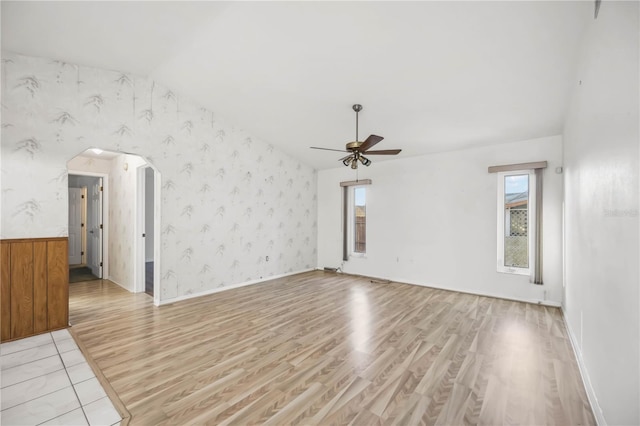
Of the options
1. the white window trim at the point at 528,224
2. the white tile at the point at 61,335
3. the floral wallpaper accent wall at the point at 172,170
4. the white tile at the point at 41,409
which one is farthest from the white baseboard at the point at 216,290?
the white window trim at the point at 528,224

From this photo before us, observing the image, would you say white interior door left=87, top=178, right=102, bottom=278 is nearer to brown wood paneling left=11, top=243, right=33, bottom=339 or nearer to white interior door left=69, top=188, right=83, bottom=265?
white interior door left=69, top=188, right=83, bottom=265

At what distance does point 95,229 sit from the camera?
6.32 meters

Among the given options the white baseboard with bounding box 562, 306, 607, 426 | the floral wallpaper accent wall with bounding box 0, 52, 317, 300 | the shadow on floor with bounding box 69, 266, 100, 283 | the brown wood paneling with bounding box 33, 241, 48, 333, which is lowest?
the shadow on floor with bounding box 69, 266, 100, 283

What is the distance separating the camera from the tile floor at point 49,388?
1829mm

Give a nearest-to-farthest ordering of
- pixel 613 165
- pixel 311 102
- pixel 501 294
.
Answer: pixel 613 165, pixel 311 102, pixel 501 294

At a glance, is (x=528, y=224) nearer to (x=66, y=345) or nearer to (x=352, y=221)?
(x=352, y=221)

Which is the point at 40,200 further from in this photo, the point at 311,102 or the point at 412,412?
the point at 412,412

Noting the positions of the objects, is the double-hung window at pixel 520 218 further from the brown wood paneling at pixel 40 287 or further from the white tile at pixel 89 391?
the brown wood paneling at pixel 40 287

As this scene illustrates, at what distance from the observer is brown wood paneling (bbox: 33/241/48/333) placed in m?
3.12

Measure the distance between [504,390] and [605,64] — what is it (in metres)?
2.32

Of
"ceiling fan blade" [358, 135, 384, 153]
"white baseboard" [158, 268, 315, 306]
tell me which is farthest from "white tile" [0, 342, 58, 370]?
"ceiling fan blade" [358, 135, 384, 153]

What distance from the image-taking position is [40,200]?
10.4 feet

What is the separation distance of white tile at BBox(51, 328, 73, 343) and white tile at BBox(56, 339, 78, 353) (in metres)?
0.07

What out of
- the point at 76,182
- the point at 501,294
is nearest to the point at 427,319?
the point at 501,294
